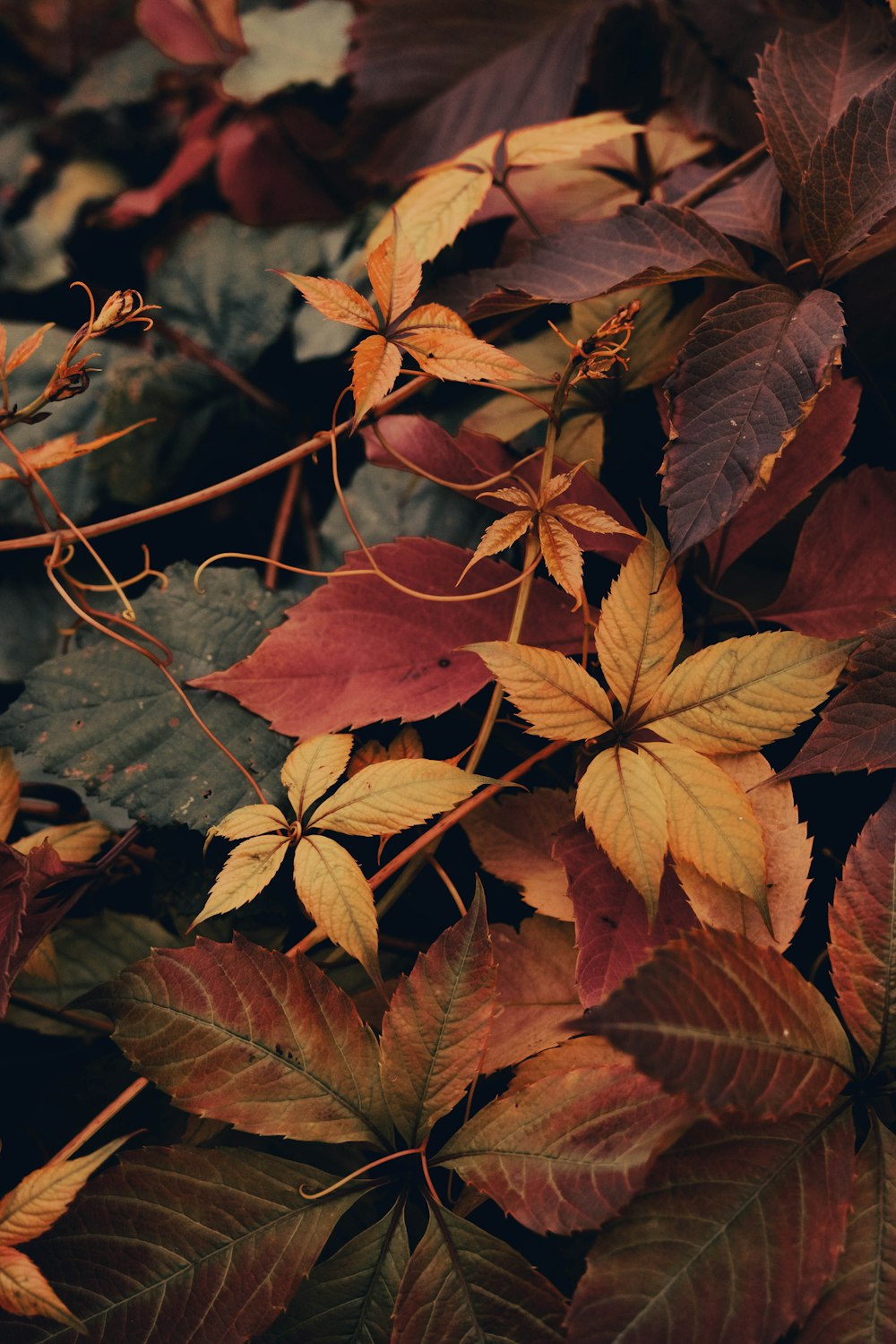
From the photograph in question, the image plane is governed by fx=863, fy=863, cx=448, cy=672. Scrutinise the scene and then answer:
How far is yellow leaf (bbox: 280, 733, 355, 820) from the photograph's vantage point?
1.95ft

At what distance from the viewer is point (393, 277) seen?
1.99 feet

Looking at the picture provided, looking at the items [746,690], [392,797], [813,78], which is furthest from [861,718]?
[813,78]

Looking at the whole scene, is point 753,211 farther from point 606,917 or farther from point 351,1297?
point 351,1297

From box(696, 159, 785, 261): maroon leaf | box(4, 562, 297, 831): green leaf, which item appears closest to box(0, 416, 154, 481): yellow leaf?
box(4, 562, 297, 831): green leaf

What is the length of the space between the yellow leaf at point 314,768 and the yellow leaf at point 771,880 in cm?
24

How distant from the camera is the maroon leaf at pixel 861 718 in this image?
1.77 ft

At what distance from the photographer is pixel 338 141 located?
0.99 meters

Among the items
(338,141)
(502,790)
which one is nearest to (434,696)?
(502,790)

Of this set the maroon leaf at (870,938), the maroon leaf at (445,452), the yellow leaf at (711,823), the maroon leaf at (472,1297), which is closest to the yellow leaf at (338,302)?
the maroon leaf at (445,452)

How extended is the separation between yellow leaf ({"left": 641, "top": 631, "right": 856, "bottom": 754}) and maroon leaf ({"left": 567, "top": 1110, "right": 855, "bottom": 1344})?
232 millimetres

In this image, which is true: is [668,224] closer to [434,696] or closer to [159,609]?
[434,696]

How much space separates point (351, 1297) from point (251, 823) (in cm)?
30

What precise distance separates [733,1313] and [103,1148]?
1.20 ft

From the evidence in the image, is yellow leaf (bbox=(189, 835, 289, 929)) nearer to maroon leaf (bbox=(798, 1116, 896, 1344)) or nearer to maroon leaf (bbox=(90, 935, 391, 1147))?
maroon leaf (bbox=(90, 935, 391, 1147))
